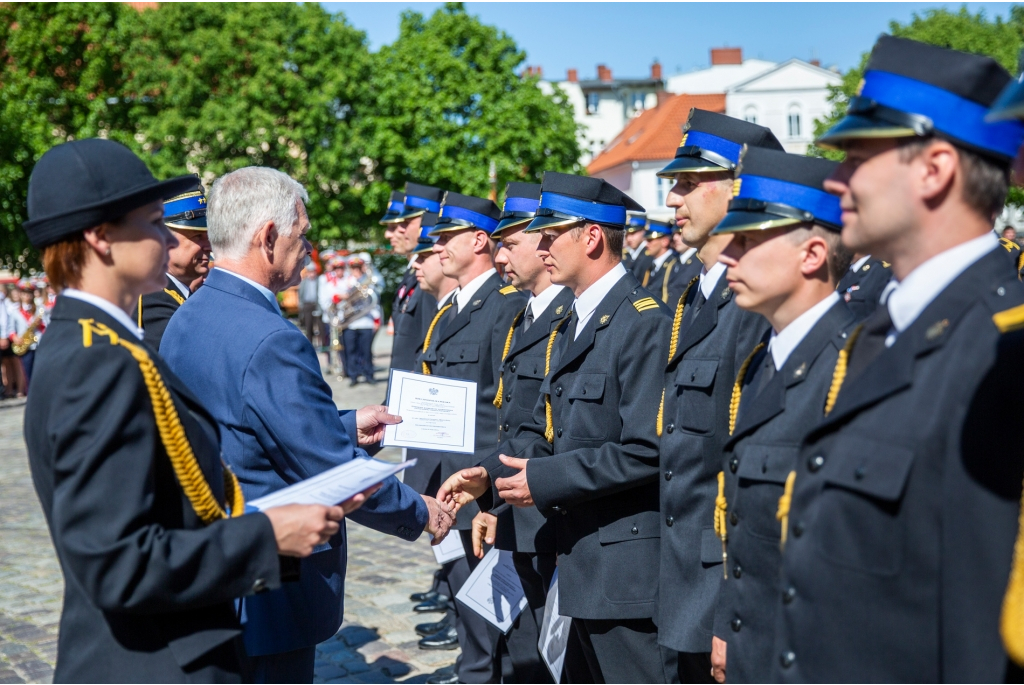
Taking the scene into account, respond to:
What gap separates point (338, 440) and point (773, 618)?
1616 mm

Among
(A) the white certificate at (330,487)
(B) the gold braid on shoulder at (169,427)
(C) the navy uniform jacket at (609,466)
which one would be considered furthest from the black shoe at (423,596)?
(B) the gold braid on shoulder at (169,427)

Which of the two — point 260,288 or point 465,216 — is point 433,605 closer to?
point 465,216

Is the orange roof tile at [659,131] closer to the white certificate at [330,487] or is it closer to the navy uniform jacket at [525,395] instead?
the navy uniform jacket at [525,395]

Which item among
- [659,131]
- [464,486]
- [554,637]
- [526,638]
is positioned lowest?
[526,638]

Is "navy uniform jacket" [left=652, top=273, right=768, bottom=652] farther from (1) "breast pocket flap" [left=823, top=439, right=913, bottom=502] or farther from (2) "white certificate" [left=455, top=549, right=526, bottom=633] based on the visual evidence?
(2) "white certificate" [left=455, top=549, right=526, bottom=633]

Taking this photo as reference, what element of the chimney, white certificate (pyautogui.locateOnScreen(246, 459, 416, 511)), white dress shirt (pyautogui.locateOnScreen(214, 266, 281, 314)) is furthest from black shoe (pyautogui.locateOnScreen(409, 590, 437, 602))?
the chimney

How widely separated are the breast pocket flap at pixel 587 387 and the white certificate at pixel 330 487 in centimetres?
138

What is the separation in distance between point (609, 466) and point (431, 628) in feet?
10.1

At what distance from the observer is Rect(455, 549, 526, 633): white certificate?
4.80m

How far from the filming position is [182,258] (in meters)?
5.70

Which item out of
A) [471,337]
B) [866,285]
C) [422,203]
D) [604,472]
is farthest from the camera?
[422,203]

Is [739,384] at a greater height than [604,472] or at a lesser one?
greater

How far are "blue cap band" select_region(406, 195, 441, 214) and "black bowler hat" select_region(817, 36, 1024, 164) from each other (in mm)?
6841

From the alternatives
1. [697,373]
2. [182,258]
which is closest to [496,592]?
[697,373]
